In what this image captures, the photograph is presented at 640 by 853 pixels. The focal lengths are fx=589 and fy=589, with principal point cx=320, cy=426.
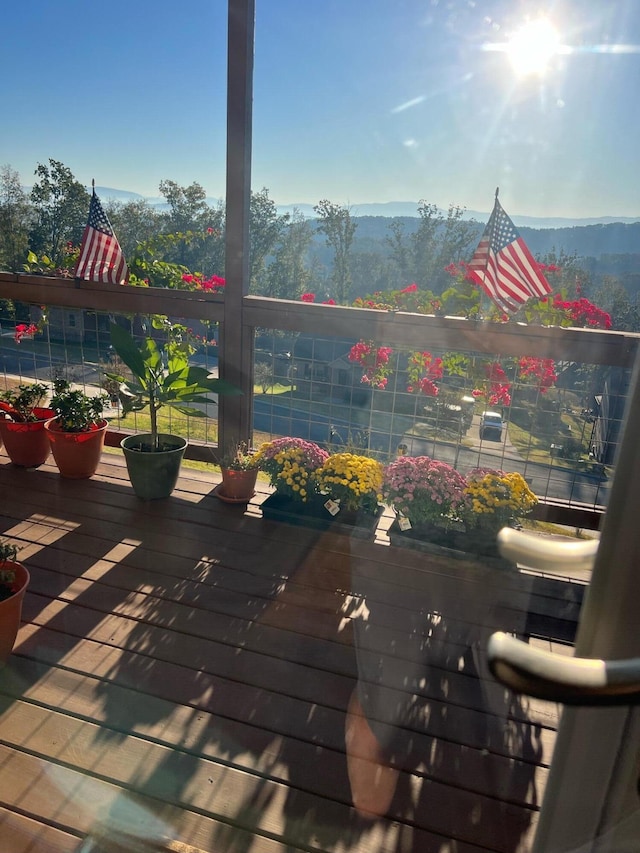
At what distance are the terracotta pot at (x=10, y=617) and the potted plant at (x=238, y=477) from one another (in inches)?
47.0

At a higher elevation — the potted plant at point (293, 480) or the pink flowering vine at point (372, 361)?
the pink flowering vine at point (372, 361)

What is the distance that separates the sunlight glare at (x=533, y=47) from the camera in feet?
6.24

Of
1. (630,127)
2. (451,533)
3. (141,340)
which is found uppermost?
(630,127)

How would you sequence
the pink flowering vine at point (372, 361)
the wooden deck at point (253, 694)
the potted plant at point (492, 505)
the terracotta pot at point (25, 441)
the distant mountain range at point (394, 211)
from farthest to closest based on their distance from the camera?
the terracotta pot at point (25, 441) < the pink flowering vine at point (372, 361) < the potted plant at point (492, 505) < the distant mountain range at point (394, 211) < the wooden deck at point (253, 694)

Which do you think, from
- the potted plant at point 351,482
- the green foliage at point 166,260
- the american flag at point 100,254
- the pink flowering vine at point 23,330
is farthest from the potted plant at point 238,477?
the pink flowering vine at point 23,330

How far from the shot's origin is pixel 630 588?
518 mm

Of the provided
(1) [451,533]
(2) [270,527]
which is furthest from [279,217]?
(1) [451,533]

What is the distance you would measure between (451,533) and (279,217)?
184 cm

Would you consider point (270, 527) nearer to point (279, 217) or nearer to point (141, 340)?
point (141, 340)

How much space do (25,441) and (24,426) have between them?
0.27 ft

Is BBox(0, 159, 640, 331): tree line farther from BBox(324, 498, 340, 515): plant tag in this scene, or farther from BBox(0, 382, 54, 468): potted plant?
BBox(324, 498, 340, 515): plant tag

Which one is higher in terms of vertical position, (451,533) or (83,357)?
(83,357)

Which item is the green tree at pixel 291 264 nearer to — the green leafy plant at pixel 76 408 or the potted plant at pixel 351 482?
the potted plant at pixel 351 482

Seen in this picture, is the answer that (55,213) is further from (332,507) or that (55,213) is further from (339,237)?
(332,507)
